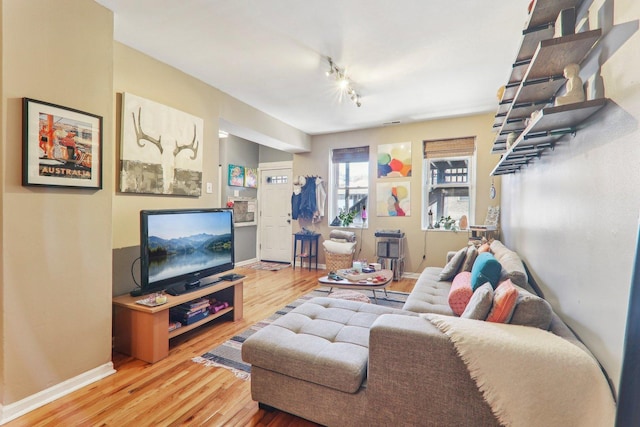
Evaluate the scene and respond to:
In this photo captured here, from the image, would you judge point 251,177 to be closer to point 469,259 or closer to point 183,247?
point 183,247

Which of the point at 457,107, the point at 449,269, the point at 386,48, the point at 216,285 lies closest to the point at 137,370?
the point at 216,285

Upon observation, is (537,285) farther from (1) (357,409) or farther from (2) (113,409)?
(2) (113,409)

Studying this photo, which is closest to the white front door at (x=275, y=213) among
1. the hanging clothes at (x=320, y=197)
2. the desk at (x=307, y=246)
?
the desk at (x=307, y=246)

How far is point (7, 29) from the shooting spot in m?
1.52

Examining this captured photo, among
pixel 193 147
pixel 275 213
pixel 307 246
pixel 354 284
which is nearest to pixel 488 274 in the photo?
pixel 354 284

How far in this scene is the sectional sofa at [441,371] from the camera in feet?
3.45

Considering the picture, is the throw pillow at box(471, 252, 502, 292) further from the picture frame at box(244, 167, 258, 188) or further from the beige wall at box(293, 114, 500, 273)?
the picture frame at box(244, 167, 258, 188)

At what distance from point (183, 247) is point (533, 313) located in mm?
2501

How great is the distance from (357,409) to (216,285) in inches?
69.2

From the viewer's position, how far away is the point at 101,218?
1944 millimetres

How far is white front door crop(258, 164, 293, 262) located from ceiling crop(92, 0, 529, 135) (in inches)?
96.6

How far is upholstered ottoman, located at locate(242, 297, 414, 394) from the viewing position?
4.52 ft

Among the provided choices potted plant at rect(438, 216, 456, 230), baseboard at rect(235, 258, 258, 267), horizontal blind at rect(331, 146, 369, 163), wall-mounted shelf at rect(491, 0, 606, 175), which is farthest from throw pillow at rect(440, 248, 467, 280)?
baseboard at rect(235, 258, 258, 267)

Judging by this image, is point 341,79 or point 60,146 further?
point 341,79
